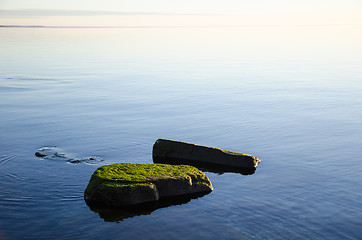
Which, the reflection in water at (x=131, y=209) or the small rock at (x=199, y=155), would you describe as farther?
the small rock at (x=199, y=155)

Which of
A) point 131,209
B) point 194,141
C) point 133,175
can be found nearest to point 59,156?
point 133,175

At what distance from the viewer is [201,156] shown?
63.9 feet

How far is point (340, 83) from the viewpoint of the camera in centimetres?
4478

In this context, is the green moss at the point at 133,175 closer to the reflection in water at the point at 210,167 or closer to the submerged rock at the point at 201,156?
the reflection in water at the point at 210,167

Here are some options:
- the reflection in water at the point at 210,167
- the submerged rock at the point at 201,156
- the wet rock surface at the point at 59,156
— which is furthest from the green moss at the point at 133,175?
the wet rock surface at the point at 59,156

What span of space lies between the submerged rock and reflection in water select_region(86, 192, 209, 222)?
150 inches

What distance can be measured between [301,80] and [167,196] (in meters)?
34.8

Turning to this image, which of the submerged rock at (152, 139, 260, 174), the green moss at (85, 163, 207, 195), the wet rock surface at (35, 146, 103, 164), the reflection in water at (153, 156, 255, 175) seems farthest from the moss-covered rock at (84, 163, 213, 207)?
the wet rock surface at (35, 146, 103, 164)

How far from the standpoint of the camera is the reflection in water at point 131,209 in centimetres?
1432

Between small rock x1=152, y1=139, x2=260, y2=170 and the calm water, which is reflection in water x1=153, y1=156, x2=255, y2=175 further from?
the calm water

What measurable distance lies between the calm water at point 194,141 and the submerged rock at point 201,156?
601 millimetres

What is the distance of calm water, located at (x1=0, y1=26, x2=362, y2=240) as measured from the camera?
1384 centimetres

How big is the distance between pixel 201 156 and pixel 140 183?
191 inches

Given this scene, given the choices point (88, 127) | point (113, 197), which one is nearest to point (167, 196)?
point (113, 197)
